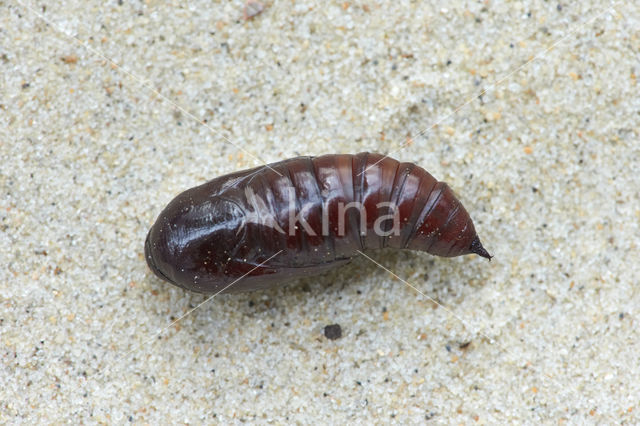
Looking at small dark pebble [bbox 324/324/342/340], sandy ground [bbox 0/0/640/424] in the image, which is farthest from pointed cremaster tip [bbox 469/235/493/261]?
small dark pebble [bbox 324/324/342/340]

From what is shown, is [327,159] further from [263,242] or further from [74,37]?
[74,37]

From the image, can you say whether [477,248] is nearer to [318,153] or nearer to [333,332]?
[333,332]

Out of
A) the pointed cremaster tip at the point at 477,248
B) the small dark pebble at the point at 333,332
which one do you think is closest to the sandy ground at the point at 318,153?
the small dark pebble at the point at 333,332

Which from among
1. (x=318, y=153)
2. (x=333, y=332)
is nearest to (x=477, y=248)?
(x=333, y=332)

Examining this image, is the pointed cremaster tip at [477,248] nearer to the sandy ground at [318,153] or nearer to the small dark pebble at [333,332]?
the sandy ground at [318,153]

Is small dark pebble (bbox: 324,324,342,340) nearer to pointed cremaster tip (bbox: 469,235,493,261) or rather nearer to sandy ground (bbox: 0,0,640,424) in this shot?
sandy ground (bbox: 0,0,640,424)

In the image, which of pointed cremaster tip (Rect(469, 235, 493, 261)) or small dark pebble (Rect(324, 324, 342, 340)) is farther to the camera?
small dark pebble (Rect(324, 324, 342, 340))
